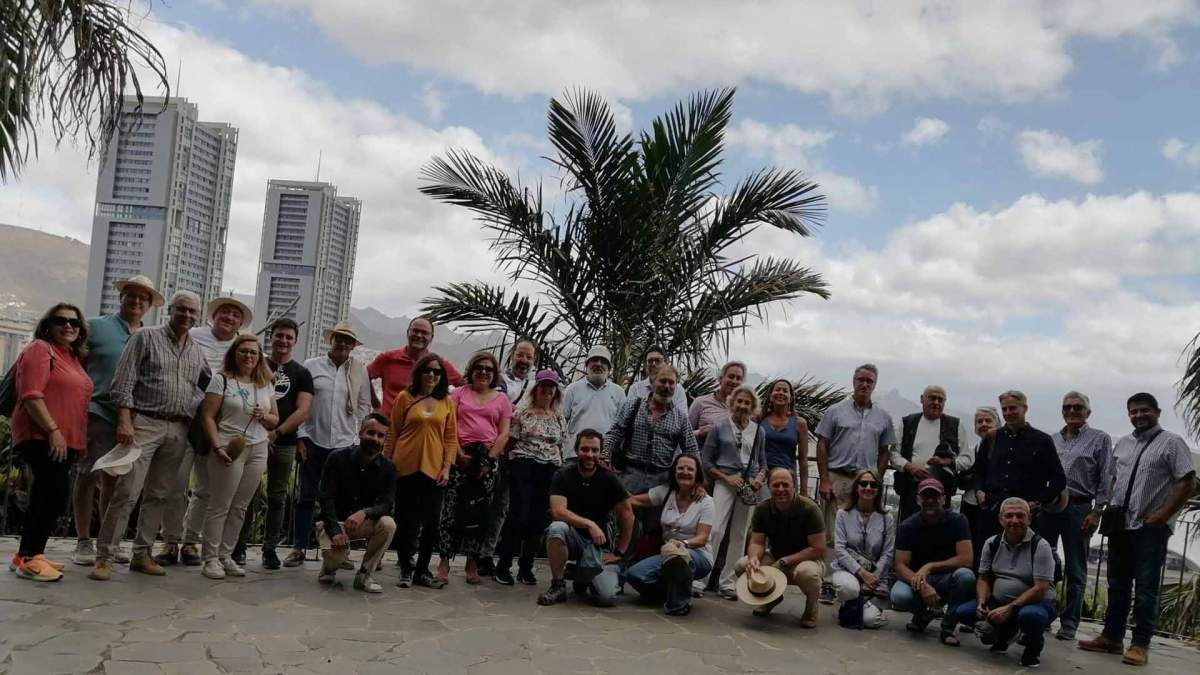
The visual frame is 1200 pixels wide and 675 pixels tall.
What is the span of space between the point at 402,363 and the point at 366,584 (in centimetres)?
168

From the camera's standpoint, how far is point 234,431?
6270mm

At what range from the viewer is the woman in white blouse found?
6766 mm

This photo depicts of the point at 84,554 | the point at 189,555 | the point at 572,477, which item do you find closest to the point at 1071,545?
the point at 572,477

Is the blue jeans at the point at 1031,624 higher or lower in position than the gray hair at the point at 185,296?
lower

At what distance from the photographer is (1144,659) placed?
6324 millimetres

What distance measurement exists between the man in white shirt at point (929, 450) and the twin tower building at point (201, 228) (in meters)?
21.2

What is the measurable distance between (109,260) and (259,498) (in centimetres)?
2000

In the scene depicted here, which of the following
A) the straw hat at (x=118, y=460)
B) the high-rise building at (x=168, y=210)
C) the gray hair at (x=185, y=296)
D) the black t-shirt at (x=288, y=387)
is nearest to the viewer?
the straw hat at (x=118, y=460)

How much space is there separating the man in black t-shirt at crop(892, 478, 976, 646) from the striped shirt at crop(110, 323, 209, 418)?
4.91 metres

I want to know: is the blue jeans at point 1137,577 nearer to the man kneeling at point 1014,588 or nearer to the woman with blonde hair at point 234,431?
the man kneeling at point 1014,588

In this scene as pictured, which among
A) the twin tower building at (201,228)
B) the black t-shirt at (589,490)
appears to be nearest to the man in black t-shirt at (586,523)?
the black t-shirt at (589,490)

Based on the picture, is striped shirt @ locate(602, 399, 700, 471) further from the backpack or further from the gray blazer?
the backpack

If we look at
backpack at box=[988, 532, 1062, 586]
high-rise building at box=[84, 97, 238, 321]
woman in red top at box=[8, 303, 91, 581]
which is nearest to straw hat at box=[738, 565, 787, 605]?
backpack at box=[988, 532, 1062, 586]

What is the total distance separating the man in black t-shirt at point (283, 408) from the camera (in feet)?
21.8
